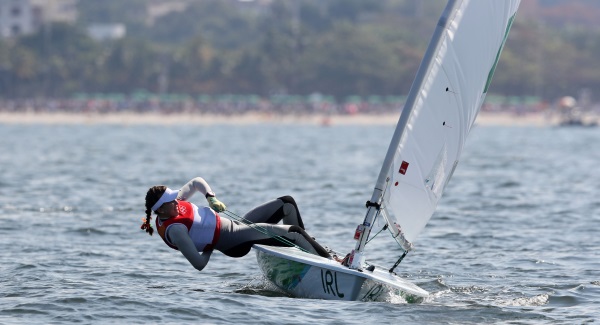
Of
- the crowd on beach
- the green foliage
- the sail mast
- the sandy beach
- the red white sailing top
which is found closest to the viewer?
the sail mast

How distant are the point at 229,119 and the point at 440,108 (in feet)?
318

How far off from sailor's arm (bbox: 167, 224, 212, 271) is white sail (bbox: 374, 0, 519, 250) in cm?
219

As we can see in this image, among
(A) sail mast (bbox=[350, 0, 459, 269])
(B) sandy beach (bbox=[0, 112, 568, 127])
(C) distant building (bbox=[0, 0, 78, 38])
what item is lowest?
(A) sail mast (bbox=[350, 0, 459, 269])

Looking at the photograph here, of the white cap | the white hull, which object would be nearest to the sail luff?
the white hull

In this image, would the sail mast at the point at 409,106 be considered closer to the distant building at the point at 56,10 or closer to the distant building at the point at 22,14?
the distant building at the point at 56,10

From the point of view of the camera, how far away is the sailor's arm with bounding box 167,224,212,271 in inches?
532

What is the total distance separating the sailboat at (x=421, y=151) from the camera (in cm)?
1325

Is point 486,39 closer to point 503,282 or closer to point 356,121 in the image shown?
point 503,282

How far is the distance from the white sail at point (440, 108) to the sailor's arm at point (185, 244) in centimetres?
219

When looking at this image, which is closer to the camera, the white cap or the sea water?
the sea water

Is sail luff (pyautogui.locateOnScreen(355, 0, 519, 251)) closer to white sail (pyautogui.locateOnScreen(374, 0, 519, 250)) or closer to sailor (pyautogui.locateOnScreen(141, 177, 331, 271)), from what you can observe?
white sail (pyautogui.locateOnScreen(374, 0, 519, 250))

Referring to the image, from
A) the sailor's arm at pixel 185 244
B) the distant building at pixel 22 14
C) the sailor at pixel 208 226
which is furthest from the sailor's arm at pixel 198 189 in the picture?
the distant building at pixel 22 14

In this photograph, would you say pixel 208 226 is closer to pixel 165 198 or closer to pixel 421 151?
pixel 165 198

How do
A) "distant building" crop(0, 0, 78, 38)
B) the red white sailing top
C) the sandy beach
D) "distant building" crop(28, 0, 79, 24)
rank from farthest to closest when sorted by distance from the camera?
1. "distant building" crop(28, 0, 79, 24)
2. "distant building" crop(0, 0, 78, 38)
3. the sandy beach
4. the red white sailing top
